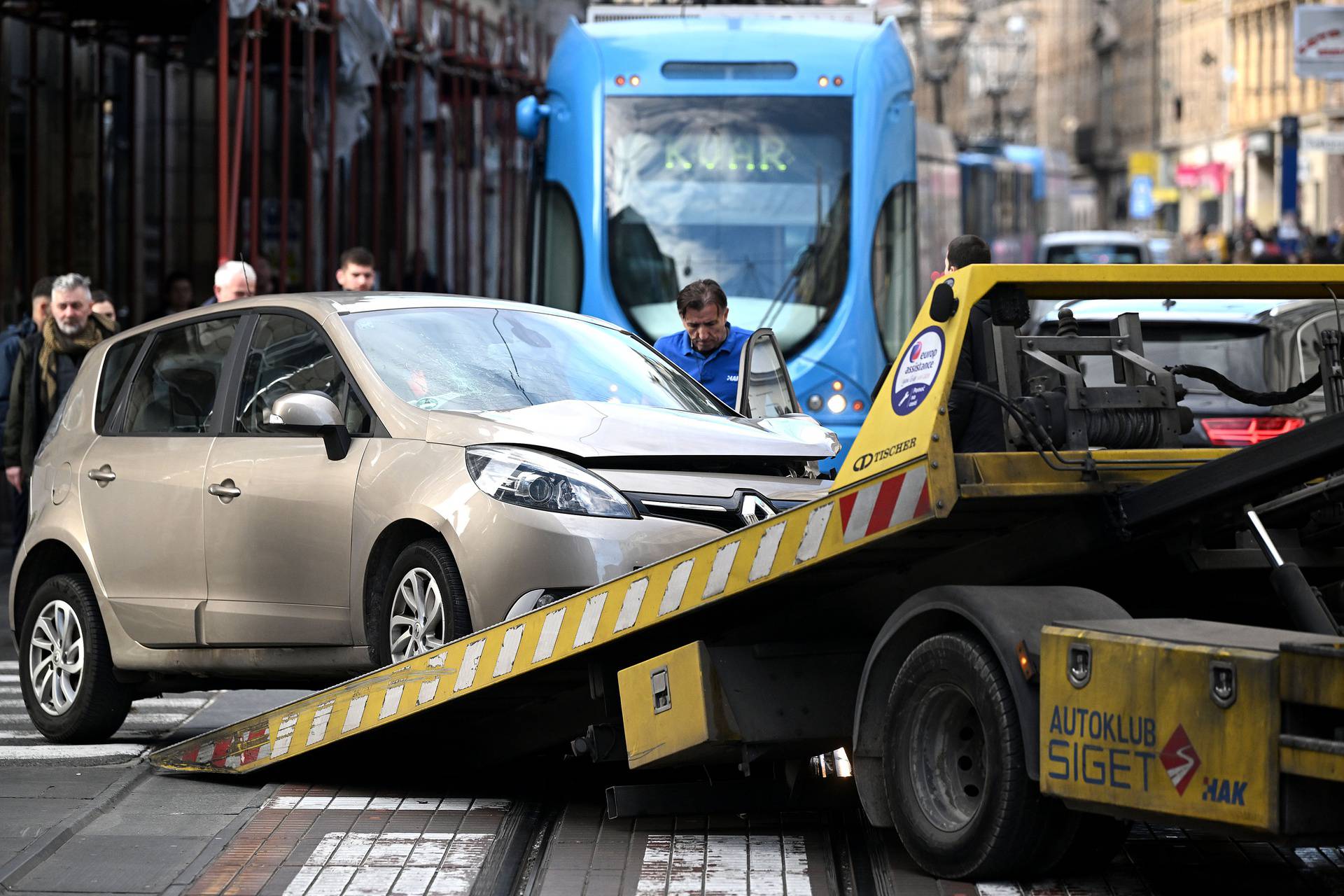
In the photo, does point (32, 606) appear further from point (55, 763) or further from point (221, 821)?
point (221, 821)

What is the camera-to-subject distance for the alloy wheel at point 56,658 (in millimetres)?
9422

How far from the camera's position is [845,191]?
17.0 m

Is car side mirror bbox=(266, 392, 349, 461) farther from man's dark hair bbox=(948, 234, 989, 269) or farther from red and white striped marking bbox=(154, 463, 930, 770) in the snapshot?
man's dark hair bbox=(948, 234, 989, 269)

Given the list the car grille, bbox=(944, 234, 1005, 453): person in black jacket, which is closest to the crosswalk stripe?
the car grille

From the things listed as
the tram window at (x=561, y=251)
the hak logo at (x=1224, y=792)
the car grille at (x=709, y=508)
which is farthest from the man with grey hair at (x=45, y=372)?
the hak logo at (x=1224, y=792)

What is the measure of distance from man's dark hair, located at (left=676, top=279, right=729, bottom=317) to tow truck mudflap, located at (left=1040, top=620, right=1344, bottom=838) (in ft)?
17.3

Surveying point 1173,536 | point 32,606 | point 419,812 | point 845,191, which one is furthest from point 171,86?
point 1173,536

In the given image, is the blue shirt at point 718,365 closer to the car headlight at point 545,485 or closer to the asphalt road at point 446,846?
the asphalt road at point 446,846

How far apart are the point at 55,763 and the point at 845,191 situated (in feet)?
30.7

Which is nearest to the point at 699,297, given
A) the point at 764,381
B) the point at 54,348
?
the point at 764,381

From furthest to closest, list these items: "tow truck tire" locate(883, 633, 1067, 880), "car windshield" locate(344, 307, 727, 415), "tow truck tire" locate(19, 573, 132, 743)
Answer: "tow truck tire" locate(19, 573, 132, 743) < "car windshield" locate(344, 307, 727, 415) < "tow truck tire" locate(883, 633, 1067, 880)

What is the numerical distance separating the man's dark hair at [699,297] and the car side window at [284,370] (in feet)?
8.28

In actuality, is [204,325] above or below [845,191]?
below

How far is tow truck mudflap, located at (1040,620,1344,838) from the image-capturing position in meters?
5.27
